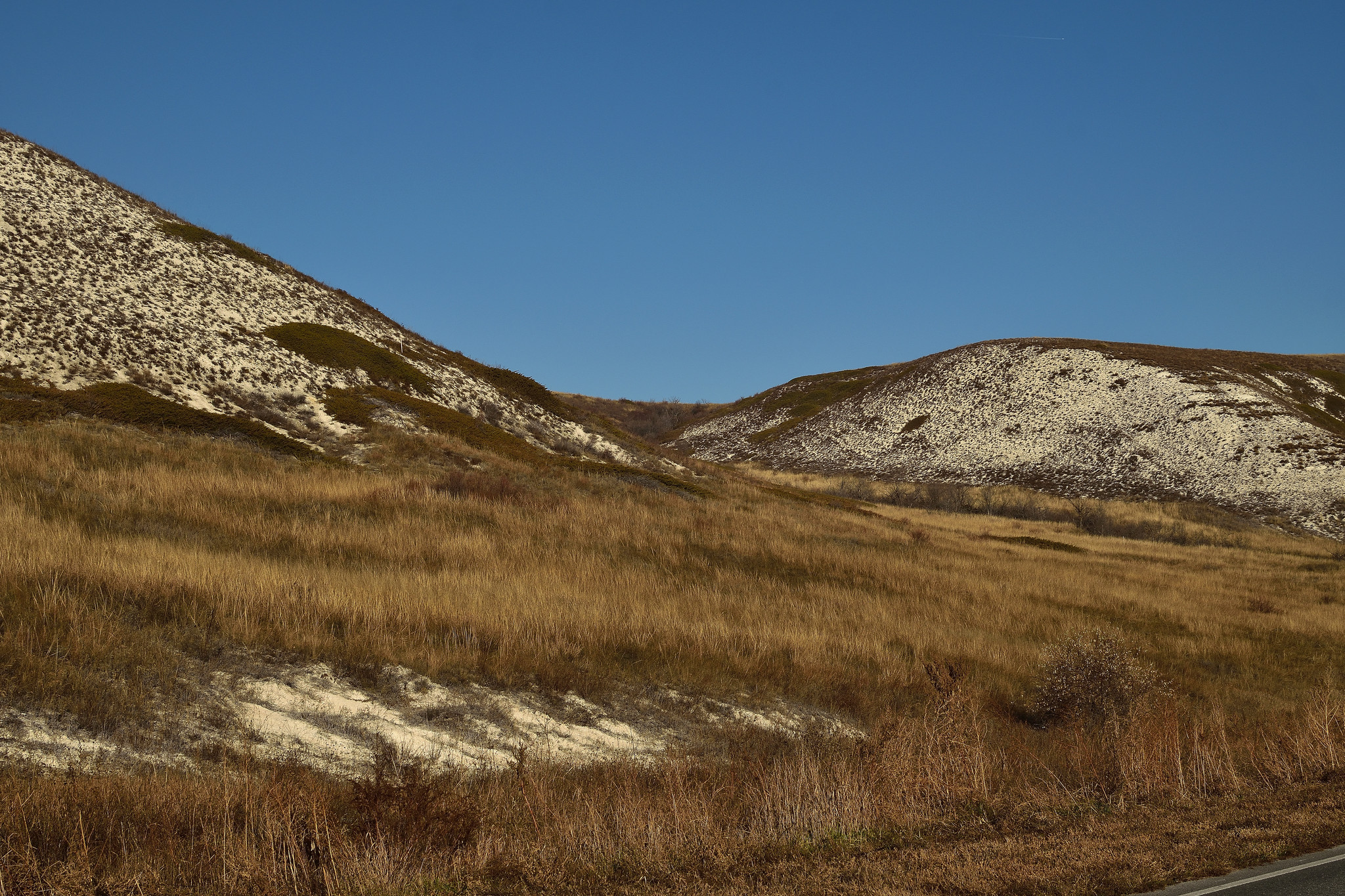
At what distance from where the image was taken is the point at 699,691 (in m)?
11.2

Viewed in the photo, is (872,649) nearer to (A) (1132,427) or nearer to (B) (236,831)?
(B) (236,831)

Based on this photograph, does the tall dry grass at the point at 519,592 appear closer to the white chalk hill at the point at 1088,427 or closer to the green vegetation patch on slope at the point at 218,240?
the green vegetation patch on slope at the point at 218,240

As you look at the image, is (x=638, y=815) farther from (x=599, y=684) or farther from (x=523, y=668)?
(x=523, y=668)

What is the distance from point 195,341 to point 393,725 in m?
32.1

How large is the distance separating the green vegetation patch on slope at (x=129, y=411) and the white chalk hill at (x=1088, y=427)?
63090 millimetres

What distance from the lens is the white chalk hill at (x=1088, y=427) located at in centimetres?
6400

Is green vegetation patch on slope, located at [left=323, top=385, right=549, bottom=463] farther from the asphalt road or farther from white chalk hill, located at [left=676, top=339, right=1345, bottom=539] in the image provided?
white chalk hill, located at [left=676, top=339, right=1345, bottom=539]

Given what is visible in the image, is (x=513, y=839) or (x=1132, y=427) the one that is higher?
(x=1132, y=427)

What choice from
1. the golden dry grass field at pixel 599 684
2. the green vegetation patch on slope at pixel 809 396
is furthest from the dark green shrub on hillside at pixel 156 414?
the green vegetation patch on slope at pixel 809 396

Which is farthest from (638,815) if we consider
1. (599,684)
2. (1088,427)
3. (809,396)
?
(809,396)

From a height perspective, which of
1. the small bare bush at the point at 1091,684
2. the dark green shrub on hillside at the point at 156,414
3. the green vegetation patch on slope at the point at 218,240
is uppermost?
the green vegetation patch on slope at the point at 218,240

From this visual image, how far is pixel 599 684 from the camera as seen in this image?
10.7 metres

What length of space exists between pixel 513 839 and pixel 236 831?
2009 millimetres

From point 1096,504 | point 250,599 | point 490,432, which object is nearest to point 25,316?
point 490,432
